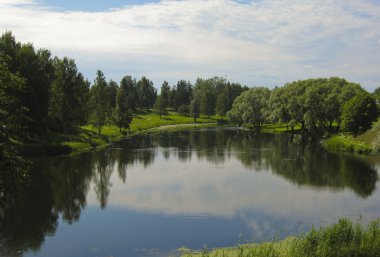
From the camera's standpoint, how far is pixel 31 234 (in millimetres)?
28766

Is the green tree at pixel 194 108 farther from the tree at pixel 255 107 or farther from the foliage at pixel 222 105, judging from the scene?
the tree at pixel 255 107

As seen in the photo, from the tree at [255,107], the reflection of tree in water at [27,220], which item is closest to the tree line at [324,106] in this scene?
the tree at [255,107]

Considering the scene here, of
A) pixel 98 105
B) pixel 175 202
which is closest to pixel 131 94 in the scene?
pixel 98 105

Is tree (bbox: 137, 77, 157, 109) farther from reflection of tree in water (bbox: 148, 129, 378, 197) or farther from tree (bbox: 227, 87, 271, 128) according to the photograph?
reflection of tree in water (bbox: 148, 129, 378, 197)

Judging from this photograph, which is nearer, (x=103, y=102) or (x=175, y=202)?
(x=175, y=202)

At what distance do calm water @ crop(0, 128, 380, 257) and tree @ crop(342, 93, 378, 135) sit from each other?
1395 cm

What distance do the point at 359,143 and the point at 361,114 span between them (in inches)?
298

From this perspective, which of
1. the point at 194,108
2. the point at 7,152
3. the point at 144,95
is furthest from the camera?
the point at 144,95

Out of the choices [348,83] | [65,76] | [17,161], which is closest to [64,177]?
[17,161]

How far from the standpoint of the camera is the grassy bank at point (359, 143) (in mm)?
66125

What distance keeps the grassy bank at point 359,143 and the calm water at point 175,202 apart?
224 inches

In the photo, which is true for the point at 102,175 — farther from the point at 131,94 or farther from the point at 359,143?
the point at 131,94

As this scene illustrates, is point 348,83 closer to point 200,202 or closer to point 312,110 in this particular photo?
point 312,110

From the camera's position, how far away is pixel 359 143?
2731 inches
